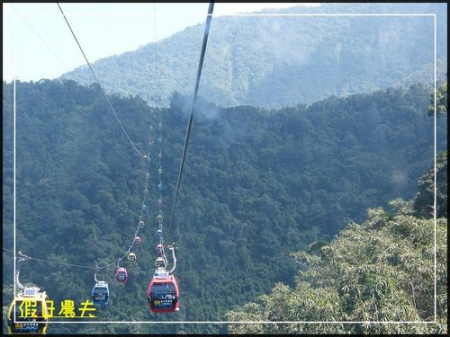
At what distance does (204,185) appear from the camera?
120 ft

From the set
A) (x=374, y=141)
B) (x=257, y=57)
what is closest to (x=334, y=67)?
(x=257, y=57)

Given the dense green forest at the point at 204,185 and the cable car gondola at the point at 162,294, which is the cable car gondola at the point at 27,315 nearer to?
the cable car gondola at the point at 162,294

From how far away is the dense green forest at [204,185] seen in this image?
2733cm

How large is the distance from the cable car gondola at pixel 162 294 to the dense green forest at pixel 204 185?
36.7ft

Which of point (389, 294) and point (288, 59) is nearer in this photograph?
point (389, 294)

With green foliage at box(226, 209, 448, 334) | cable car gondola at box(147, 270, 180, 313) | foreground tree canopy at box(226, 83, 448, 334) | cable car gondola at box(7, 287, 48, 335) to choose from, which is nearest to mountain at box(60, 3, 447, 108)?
foreground tree canopy at box(226, 83, 448, 334)

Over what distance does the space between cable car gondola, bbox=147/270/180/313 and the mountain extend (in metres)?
33.7

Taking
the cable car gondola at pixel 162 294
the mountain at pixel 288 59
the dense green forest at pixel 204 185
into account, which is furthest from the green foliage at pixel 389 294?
the mountain at pixel 288 59

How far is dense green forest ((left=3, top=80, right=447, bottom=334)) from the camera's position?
27328mm

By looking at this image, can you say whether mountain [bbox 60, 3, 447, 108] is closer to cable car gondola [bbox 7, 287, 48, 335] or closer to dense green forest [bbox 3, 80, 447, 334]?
dense green forest [bbox 3, 80, 447, 334]

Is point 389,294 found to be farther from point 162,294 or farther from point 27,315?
point 27,315

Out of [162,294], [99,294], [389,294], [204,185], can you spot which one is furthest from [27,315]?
[204,185]

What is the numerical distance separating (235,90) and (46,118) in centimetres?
2013

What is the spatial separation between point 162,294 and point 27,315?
205cm
